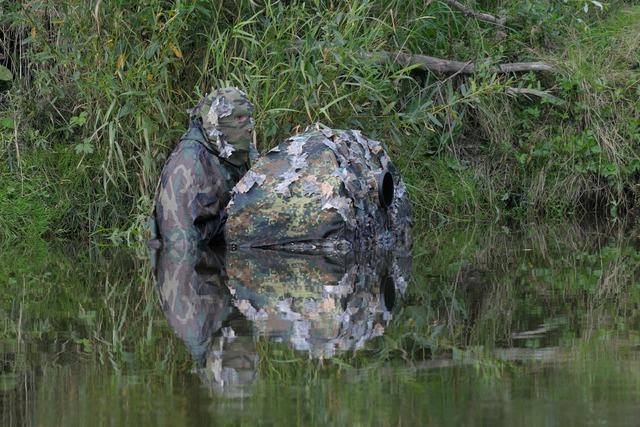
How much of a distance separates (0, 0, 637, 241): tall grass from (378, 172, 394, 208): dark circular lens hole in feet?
2.42

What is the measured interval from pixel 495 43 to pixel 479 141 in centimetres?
84

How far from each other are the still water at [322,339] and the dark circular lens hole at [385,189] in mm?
532

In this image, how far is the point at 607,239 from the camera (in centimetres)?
923

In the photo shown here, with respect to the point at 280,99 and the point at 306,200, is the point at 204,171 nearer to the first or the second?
the point at 306,200

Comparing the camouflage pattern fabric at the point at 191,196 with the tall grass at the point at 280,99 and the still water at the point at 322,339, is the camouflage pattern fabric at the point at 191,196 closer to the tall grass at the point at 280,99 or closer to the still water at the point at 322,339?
the still water at the point at 322,339

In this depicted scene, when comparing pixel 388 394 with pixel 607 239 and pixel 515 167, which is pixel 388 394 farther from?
pixel 515 167

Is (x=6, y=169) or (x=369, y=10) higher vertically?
(x=369, y=10)

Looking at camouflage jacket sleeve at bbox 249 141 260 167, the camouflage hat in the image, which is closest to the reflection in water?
the camouflage hat

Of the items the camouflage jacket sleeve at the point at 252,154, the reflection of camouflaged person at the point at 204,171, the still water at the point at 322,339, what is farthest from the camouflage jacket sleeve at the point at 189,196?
the camouflage jacket sleeve at the point at 252,154

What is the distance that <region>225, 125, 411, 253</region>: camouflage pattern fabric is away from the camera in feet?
26.7

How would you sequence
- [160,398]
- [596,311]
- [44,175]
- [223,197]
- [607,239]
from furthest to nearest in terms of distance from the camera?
[44,175] < [607,239] < [223,197] < [596,311] < [160,398]

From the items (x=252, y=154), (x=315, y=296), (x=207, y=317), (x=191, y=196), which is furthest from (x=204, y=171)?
(x=207, y=317)

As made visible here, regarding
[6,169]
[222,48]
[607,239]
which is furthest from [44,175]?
[607,239]

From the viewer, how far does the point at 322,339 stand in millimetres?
5062
